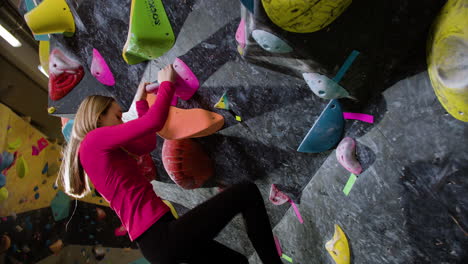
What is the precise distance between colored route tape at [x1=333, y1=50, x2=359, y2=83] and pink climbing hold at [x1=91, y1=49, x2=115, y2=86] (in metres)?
1.31

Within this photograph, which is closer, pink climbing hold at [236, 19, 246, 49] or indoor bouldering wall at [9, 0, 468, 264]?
indoor bouldering wall at [9, 0, 468, 264]

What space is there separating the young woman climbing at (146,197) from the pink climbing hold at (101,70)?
1.59 ft

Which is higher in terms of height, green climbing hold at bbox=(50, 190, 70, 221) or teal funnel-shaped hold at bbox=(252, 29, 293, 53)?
teal funnel-shaped hold at bbox=(252, 29, 293, 53)

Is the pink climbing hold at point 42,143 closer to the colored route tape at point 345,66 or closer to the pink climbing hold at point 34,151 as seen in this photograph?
the pink climbing hold at point 34,151

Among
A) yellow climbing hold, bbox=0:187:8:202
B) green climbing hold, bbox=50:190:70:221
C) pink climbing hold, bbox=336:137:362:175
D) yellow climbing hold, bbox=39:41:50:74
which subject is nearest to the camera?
pink climbing hold, bbox=336:137:362:175

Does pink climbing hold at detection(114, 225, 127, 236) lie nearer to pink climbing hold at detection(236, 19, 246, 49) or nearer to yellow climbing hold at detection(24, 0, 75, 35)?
yellow climbing hold at detection(24, 0, 75, 35)

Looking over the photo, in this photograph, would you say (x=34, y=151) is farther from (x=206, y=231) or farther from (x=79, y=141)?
(x=206, y=231)

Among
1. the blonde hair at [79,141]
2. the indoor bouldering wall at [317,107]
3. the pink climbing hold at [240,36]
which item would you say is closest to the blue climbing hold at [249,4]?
the indoor bouldering wall at [317,107]

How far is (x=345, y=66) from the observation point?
0.95m

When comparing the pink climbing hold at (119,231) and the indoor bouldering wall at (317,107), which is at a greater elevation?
the indoor bouldering wall at (317,107)

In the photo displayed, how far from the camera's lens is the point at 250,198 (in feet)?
4.26

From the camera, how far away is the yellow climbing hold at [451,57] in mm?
686

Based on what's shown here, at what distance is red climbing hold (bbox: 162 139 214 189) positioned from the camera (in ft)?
5.46

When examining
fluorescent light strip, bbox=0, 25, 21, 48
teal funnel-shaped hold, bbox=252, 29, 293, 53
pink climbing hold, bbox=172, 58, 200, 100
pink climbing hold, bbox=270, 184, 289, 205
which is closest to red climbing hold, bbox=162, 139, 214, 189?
pink climbing hold, bbox=172, 58, 200, 100
